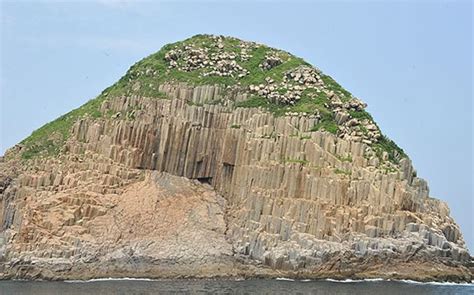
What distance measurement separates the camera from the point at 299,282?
75.2 m

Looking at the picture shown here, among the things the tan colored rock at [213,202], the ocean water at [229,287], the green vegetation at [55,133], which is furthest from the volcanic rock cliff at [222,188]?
the ocean water at [229,287]

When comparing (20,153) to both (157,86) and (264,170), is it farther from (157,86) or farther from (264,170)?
(264,170)

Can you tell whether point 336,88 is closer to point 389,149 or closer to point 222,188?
point 389,149

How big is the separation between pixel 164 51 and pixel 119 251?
29901 mm

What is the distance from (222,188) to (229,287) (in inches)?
772

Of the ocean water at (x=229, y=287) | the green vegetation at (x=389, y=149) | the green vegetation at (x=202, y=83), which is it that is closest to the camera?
the ocean water at (x=229, y=287)

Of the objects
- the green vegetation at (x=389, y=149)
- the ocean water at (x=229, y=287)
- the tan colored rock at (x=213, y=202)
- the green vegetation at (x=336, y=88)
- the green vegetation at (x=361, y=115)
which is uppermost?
the green vegetation at (x=336, y=88)

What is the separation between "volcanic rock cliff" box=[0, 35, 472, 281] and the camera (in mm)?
77625

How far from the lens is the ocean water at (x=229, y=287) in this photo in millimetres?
67875

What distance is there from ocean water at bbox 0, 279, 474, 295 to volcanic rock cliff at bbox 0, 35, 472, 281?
2.78 meters

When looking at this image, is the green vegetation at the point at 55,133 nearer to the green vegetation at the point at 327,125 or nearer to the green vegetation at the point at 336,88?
the green vegetation at the point at 327,125

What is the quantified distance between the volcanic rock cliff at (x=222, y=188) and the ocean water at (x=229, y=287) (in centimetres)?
278

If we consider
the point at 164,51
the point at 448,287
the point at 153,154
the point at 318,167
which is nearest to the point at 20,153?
the point at 153,154

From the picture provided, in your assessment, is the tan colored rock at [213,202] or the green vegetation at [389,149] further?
the green vegetation at [389,149]
